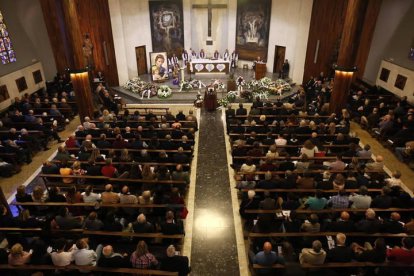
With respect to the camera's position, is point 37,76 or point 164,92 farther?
point 164,92

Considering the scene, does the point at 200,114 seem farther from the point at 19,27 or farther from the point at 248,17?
the point at 19,27

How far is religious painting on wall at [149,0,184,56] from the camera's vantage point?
16.6 meters

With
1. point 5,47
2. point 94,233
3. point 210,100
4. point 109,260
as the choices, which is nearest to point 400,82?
point 210,100

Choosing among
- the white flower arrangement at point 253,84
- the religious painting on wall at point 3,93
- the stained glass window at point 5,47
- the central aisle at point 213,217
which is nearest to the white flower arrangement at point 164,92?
the white flower arrangement at point 253,84

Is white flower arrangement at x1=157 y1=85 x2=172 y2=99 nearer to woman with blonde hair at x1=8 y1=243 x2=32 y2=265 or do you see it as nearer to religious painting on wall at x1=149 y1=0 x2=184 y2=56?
religious painting on wall at x1=149 y1=0 x2=184 y2=56

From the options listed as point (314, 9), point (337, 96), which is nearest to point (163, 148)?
point (337, 96)

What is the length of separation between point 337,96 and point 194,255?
776cm

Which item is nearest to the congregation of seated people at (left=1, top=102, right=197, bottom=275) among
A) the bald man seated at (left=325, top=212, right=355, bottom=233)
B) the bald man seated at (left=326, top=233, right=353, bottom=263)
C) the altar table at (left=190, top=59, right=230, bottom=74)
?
the bald man seated at (left=326, top=233, right=353, bottom=263)

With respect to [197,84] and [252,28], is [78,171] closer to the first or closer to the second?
[197,84]

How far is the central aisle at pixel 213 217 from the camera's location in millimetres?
5426

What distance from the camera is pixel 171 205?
19.4ft

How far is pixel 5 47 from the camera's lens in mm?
12367

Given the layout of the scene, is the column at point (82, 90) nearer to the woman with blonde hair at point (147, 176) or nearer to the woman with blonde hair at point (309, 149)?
the woman with blonde hair at point (147, 176)

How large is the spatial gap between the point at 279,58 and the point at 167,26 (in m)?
6.62
